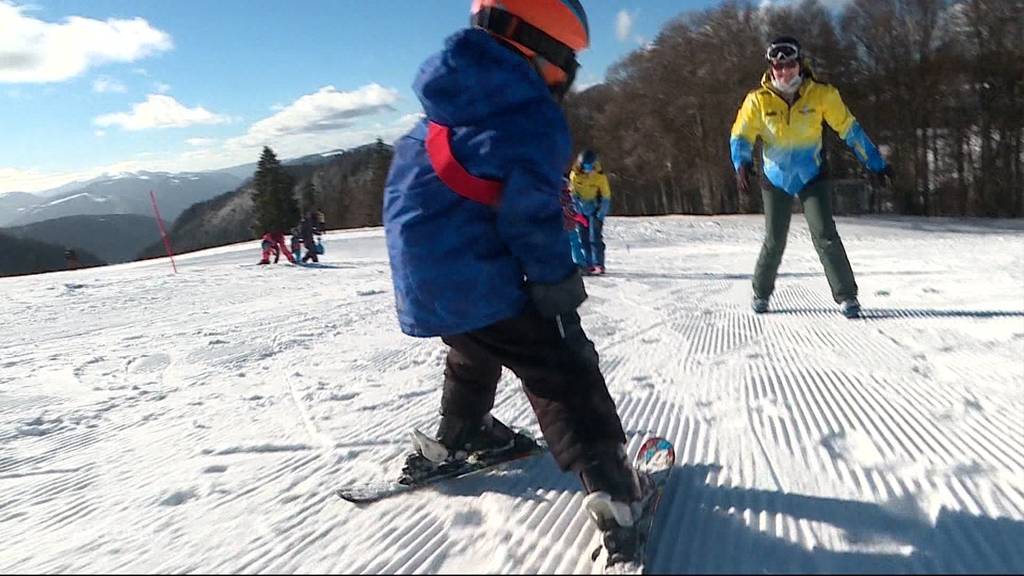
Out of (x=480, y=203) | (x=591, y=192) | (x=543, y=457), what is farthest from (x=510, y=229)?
(x=591, y=192)

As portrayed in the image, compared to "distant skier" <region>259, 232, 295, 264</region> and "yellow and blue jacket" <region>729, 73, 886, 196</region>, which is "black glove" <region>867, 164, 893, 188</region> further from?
"distant skier" <region>259, 232, 295, 264</region>

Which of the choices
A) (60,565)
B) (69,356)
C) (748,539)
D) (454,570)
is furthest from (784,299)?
(69,356)

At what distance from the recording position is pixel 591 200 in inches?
383

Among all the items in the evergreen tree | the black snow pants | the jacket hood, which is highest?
the evergreen tree

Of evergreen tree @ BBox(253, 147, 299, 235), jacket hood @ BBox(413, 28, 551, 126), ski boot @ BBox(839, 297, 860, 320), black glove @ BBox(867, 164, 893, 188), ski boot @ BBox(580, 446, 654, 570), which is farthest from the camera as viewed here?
evergreen tree @ BBox(253, 147, 299, 235)

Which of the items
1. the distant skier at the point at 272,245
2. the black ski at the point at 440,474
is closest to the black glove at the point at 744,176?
the black ski at the point at 440,474

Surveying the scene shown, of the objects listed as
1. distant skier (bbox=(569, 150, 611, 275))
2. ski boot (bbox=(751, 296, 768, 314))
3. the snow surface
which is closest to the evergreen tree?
distant skier (bbox=(569, 150, 611, 275))

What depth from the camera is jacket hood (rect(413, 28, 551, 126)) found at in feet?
6.32

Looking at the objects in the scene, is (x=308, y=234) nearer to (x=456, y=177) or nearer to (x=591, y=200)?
(x=591, y=200)

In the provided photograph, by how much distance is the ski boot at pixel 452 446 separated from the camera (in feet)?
8.27

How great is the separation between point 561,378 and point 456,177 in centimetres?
68

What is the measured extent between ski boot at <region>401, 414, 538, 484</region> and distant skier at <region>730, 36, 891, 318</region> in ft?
11.2

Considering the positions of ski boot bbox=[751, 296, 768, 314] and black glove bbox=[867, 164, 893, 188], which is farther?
ski boot bbox=[751, 296, 768, 314]

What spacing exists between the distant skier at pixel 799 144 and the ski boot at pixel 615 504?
3.65 m
